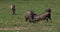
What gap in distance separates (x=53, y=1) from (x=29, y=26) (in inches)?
764

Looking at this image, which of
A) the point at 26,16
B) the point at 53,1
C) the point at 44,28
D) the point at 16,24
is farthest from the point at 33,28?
the point at 53,1

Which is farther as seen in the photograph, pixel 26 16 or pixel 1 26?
pixel 26 16

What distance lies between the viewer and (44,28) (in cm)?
1525

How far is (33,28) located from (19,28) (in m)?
0.85

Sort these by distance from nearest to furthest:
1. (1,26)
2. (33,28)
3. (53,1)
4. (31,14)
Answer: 1. (33,28)
2. (1,26)
3. (31,14)
4. (53,1)

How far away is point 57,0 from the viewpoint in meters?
Result: 35.5

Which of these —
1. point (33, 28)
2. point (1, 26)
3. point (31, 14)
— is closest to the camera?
point (33, 28)

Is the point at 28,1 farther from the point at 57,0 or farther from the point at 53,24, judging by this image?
the point at 53,24

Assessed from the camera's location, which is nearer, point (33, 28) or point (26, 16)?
point (33, 28)

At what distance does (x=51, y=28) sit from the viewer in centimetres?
1509

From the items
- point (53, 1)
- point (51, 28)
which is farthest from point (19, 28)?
point (53, 1)

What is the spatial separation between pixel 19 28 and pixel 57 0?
20.6m

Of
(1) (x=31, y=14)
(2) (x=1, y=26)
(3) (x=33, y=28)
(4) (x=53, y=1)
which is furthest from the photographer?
(4) (x=53, y=1)

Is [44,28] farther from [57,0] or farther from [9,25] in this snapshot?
[57,0]
